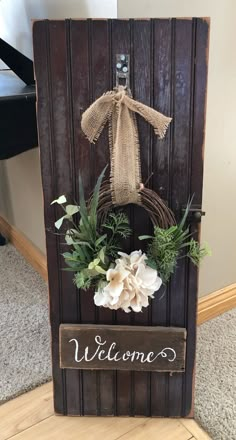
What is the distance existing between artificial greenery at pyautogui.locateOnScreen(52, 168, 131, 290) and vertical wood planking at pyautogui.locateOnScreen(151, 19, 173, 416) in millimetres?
114

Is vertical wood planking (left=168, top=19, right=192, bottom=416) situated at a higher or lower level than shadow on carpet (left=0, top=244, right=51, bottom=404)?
higher

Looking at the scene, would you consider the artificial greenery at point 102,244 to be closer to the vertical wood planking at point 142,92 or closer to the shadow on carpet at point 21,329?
the vertical wood planking at point 142,92

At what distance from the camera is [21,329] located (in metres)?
1.52

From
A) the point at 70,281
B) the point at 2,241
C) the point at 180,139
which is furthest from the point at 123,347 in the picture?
the point at 2,241

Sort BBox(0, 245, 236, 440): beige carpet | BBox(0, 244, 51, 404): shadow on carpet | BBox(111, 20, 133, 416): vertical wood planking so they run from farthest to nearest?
1. BBox(0, 244, 51, 404): shadow on carpet
2. BBox(0, 245, 236, 440): beige carpet
3. BBox(111, 20, 133, 416): vertical wood planking

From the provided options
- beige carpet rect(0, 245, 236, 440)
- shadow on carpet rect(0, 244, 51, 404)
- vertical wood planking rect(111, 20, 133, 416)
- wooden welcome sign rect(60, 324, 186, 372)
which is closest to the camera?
vertical wood planking rect(111, 20, 133, 416)

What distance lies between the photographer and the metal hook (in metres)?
0.91

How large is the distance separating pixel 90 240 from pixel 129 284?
0.40 ft

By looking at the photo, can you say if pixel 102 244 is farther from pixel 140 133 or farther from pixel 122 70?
pixel 122 70

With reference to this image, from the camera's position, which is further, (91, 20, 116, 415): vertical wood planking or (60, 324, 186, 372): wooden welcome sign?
(60, 324, 186, 372): wooden welcome sign

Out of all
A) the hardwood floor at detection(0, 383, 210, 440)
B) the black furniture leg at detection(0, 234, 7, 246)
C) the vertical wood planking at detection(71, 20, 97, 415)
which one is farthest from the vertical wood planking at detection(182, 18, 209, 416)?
the black furniture leg at detection(0, 234, 7, 246)

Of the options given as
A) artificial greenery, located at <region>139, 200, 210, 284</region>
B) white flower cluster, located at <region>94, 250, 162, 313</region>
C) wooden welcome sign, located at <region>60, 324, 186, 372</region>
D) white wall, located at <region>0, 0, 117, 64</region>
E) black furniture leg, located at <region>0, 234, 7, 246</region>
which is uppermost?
white wall, located at <region>0, 0, 117, 64</region>

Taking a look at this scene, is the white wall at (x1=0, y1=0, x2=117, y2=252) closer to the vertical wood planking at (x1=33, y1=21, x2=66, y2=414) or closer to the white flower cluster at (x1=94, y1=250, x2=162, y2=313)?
the vertical wood planking at (x1=33, y1=21, x2=66, y2=414)

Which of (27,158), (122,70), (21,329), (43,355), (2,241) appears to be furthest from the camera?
(2,241)
